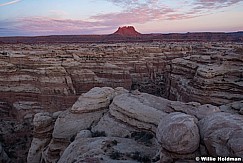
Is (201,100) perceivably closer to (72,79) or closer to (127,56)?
(72,79)

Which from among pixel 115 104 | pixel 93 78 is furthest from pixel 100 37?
pixel 115 104

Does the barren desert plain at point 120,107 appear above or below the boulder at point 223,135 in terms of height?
below

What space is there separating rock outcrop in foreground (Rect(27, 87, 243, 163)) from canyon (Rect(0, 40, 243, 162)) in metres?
0.03

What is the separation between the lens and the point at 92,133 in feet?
50.4

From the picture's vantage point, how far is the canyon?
980 centimetres

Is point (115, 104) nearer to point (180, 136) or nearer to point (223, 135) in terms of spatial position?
point (180, 136)

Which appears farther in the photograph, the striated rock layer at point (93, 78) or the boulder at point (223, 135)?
the striated rock layer at point (93, 78)

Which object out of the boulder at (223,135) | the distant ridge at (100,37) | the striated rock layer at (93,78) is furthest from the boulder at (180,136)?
the distant ridge at (100,37)

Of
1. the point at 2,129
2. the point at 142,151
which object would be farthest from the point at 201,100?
the point at 2,129

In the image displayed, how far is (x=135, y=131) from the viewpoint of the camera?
14.7 metres

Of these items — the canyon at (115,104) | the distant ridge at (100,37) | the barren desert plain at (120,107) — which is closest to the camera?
the barren desert plain at (120,107)

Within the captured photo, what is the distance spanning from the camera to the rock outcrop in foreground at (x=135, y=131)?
869cm

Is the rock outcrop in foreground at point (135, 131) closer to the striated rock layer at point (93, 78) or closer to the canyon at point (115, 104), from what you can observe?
the canyon at point (115, 104)

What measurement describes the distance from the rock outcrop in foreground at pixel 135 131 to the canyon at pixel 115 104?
0.11 feet
